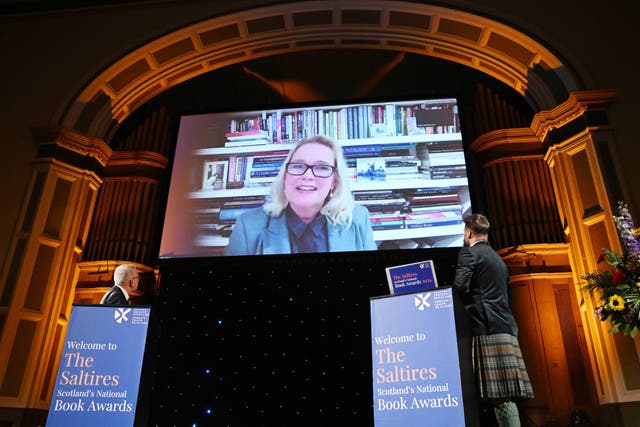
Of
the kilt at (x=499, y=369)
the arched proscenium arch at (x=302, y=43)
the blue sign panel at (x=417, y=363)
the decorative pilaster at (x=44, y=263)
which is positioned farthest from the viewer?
the arched proscenium arch at (x=302, y=43)

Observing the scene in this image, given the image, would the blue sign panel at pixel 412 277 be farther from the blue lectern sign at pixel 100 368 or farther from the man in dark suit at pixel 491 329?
the blue lectern sign at pixel 100 368

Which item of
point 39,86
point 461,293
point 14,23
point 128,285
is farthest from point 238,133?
point 461,293

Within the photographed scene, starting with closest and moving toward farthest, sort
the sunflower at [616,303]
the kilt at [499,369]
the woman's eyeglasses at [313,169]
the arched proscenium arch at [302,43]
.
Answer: the kilt at [499,369], the sunflower at [616,303], the woman's eyeglasses at [313,169], the arched proscenium arch at [302,43]

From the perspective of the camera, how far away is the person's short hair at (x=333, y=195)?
531 centimetres

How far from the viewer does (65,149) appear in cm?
557

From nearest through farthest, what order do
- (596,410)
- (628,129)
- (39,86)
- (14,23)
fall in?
(596,410) → (628,129) → (39,86) → (14,23)

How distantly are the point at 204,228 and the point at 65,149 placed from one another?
5.66ft

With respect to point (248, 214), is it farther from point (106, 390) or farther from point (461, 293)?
point (461, 293)

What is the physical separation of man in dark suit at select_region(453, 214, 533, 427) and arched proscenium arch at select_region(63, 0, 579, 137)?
3331 mm

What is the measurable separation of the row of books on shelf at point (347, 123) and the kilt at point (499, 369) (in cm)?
324

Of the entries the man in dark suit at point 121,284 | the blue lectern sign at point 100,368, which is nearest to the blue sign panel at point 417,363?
the blue lectern sign at point 100,368

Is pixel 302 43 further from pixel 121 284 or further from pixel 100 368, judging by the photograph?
pixel 100 368

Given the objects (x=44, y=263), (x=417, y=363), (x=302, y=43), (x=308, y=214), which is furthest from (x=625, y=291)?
(x=44, y=263)

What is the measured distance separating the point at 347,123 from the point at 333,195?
890 millimetres
